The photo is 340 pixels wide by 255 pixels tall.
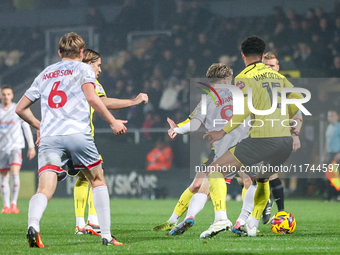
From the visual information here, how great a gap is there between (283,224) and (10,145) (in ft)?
21.4

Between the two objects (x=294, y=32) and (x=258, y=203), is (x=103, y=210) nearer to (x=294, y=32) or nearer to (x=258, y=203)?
(x=258, y=203)

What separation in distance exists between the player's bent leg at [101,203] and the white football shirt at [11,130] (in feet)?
20.4

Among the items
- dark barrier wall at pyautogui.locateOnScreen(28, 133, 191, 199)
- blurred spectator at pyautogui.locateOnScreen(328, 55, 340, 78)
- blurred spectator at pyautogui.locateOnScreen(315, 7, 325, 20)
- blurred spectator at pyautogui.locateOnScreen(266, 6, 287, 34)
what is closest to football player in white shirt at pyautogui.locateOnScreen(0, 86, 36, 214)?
dark barrier wall at pyautogui.locateOnScreen(28, 133, 191, 199)

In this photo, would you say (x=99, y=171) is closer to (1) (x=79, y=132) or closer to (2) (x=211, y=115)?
(1) (x=79, y=132)

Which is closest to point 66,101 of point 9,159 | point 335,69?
point 9,159

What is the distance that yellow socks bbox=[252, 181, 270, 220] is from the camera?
6.04m

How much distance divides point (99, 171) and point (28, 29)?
1799cm

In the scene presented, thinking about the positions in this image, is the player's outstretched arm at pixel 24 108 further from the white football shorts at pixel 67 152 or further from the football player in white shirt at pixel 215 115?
the football player in white shirt at pixel 215 115

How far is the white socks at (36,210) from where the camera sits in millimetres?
4781

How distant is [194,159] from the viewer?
48.2 ft

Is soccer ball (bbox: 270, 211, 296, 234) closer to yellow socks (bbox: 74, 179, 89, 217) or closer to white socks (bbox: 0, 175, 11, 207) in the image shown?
yellow socks (bbox: 74, 179, 89, 217)

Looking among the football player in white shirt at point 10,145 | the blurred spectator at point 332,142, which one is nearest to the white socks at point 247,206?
the football player in white shirt at point 10,145

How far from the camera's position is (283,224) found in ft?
21.0

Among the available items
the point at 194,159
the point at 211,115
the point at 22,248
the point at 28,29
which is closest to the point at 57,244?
the point at 22,248
